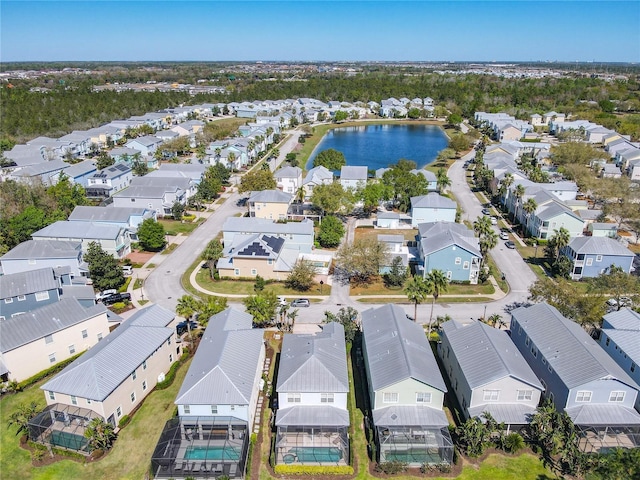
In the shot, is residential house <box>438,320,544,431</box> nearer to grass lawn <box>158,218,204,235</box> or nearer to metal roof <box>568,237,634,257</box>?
metal roof <box>568,237,634,257</box>

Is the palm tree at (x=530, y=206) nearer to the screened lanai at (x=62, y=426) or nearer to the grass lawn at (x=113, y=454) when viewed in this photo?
the grass lawn at (x=113, y=454)

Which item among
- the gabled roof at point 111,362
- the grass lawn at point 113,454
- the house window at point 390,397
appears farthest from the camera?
the house window at point 390,397

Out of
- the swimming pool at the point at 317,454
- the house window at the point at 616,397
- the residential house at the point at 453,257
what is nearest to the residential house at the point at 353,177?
the residential house at the point at 453,257

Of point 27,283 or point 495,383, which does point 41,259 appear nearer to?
point 27,283

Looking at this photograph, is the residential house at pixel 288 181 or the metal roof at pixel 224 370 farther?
the residential house at pixel 288 181

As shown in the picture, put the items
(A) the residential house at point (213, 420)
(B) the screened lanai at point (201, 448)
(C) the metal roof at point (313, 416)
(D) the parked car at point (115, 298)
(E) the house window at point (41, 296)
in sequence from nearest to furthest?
(B) the screened lanai at point (201, 448), (A) the residential house at point (213, 420), (C) the metal roof at point (313, 416), (E) the house window at point (41, 296), (D) the parked car at point (115, 298)

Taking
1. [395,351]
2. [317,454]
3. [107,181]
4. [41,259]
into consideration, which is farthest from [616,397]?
[107,181]

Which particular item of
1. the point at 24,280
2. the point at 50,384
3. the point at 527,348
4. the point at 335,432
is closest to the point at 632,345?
the point at 527,348
